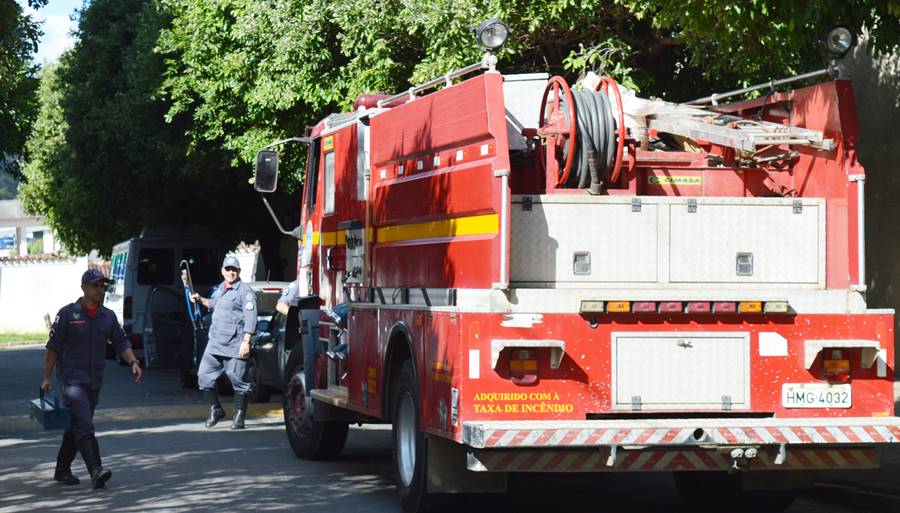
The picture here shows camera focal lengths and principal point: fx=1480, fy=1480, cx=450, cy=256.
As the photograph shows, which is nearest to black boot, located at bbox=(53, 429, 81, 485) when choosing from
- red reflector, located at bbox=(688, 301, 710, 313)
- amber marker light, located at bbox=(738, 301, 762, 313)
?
red reflector, located at bbox=(688, 301, 710, 313)

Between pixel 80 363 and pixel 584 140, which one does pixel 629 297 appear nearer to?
pixel 584 140

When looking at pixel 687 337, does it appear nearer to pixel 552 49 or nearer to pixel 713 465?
pixel 713 465

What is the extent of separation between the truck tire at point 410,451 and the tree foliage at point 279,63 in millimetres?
3616

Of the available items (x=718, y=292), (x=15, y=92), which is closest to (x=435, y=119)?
(x=718, y=292)

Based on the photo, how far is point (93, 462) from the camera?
1153 centimetres

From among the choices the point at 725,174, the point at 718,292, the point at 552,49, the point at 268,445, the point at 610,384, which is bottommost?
the point at 268,445

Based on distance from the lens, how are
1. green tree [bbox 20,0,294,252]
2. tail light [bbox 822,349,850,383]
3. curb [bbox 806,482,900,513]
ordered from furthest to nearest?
green tree [bbox 20,0,294,252] → curb [bbox 806,482,900,513] → tail light [bbox 822,349,850,383]

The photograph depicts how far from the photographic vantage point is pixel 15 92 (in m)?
25.1

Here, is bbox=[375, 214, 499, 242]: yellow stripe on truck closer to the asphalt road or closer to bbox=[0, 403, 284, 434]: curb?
the asphalt road

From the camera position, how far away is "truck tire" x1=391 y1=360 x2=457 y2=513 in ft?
31.5

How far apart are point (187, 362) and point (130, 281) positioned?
5.79m

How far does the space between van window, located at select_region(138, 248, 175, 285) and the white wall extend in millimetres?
27233

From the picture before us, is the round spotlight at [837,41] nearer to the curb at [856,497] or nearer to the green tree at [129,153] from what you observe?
the curb at [856,497]

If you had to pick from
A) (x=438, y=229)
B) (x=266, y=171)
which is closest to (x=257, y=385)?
(x=266, y=171)
